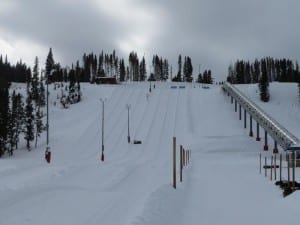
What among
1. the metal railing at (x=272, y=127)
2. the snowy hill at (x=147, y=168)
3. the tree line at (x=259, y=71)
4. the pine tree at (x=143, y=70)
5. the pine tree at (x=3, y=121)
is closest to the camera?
the snowy hill at (x=147, y=168)

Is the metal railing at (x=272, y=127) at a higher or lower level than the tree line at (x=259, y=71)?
lower

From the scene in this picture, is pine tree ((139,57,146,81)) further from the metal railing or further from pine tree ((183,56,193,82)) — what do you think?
the metal railing

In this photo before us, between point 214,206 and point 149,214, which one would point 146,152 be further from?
point 149,214

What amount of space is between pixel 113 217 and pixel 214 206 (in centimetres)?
559

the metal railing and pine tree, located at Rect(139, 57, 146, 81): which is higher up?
pine tree, located at Rect(139, 57, 146, 81)

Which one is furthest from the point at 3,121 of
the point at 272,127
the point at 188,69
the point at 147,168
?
the point at 188,69

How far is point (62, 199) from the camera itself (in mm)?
13547

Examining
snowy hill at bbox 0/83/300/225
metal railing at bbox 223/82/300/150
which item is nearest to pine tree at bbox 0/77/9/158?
snowy hill at bbox 0/83/300/225

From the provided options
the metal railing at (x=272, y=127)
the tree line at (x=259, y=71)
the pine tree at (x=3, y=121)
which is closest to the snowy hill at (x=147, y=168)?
the pine tree at (x=3, y=121)

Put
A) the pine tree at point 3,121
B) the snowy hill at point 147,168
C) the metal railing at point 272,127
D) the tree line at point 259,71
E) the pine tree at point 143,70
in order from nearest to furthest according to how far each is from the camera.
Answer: the snowy hill at point 147,168 → the metal railing at point 272,127 → the pine tree at point 3,121 → the tree line at point 259,71 → the pine tree at point 143,70

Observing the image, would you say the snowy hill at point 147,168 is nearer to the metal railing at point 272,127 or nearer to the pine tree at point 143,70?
the metal railing at point 272,127

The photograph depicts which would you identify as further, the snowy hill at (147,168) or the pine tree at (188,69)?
the pine tree at (188,69)

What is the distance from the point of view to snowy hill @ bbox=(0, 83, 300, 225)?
41.9 feet

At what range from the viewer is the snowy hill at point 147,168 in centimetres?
1277
